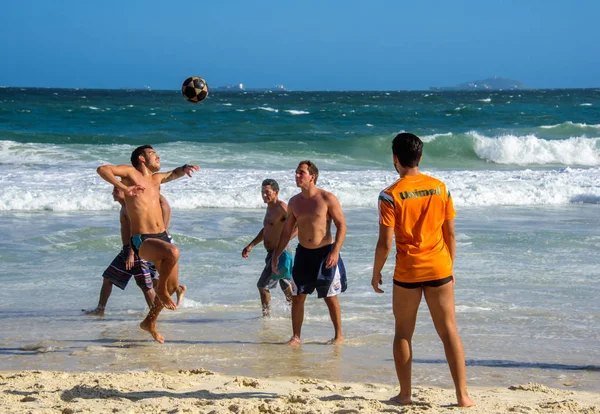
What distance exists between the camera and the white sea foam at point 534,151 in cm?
2833

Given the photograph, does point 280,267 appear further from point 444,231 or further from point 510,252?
point 510,252

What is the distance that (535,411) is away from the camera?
189 inches

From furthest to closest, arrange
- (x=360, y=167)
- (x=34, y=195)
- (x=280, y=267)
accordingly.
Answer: (x=360, y=167) → (x=34, y=195) → (x=280, y=267)

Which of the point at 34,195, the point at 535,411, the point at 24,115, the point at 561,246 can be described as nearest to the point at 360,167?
the point at 34,195

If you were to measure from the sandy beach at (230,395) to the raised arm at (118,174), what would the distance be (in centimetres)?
143

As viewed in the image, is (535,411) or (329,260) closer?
(535,411)

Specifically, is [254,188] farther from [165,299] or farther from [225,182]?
[165,299]

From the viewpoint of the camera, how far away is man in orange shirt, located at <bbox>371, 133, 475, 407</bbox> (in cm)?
453

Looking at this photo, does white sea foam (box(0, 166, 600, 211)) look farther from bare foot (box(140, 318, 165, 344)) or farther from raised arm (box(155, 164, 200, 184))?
bare foot (box(140, 318, 165, 344))

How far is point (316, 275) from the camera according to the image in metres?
6.65

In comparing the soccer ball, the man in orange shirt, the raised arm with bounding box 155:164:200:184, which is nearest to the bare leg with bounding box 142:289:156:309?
the raised arm with bounding box 155:164:200:184

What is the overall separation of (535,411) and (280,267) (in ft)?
10.6

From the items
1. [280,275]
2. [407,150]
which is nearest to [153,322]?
[280,275]

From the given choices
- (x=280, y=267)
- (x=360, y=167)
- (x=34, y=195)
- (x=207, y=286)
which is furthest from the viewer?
(x=360, y=167)
